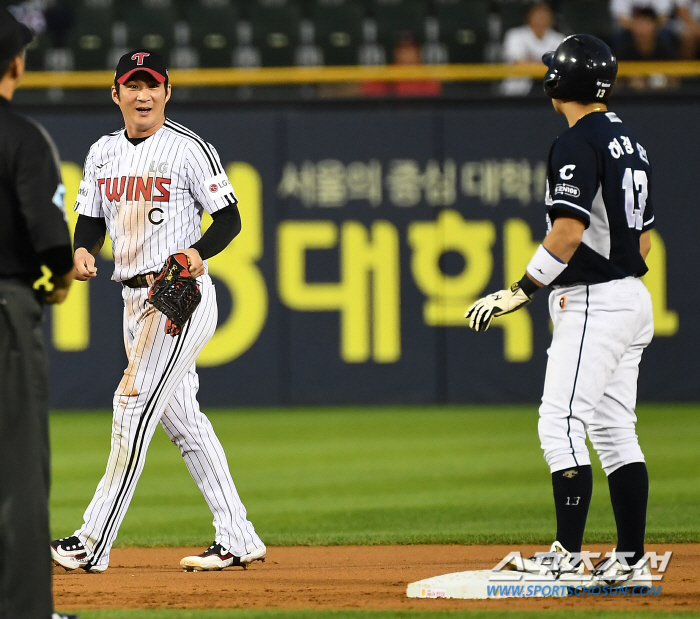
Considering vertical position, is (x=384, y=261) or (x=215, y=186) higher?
(x=215, y=186)

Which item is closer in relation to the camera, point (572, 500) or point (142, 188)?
point (572, 500)

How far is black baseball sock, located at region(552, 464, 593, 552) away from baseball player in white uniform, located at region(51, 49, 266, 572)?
4.58 ft

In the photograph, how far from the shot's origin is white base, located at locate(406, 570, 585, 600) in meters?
4.45

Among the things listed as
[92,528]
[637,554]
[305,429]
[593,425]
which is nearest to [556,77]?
[593,425]

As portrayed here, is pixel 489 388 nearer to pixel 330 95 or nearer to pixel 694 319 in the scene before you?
pixel 694 319

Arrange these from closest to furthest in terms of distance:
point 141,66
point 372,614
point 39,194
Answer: point 39,194 → point 372,614 → point 141,66

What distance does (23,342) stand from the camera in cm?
357

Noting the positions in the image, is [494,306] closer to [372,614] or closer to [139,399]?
[372,614]

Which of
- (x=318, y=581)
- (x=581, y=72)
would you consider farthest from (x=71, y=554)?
(x=581, y=72)

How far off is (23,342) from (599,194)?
2.09m

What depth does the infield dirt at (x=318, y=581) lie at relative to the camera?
435 cm

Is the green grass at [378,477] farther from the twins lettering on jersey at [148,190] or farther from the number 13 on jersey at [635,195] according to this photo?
the number 13 on jersey at [635,195]

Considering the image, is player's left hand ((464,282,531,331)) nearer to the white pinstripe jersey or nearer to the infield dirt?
the infield dirt

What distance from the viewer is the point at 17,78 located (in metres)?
3.68
